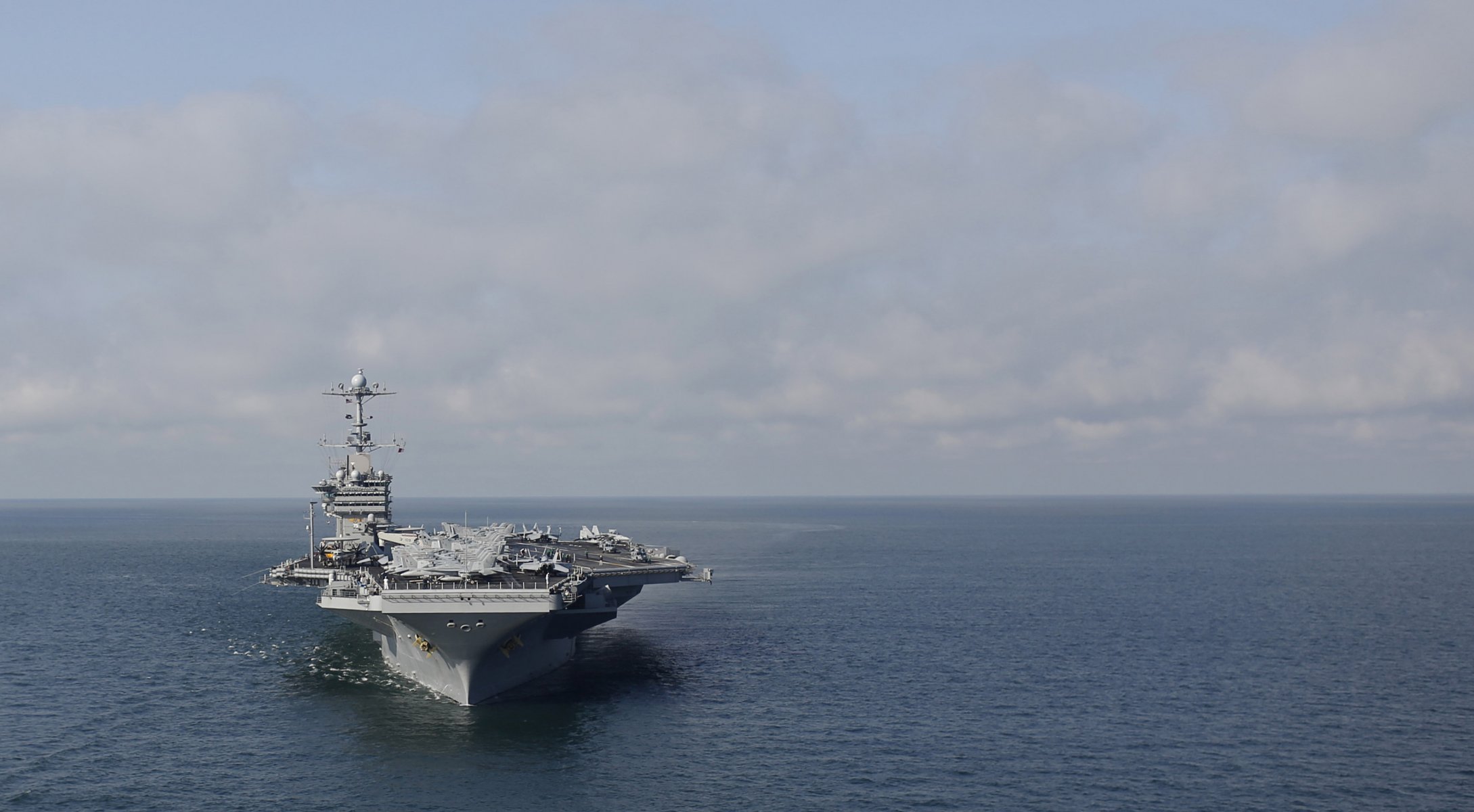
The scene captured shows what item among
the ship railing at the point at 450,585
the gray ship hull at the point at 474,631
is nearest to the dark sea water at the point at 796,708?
the gray ship hull at the point at 474,631

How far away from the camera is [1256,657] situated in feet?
181

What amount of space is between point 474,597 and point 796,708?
13.9 m

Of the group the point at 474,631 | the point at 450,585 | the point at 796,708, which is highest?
the point at 450,585

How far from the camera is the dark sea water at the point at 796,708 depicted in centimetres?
3384

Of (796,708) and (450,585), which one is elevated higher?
(450,585)

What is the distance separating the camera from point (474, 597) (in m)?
41.7

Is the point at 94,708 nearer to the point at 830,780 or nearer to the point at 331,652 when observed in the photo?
the point at 331,652

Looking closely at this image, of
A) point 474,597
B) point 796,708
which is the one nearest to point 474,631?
point 474,597

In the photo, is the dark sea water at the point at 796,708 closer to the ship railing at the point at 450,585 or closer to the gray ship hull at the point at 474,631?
the gray ship hull at the point at 474,631

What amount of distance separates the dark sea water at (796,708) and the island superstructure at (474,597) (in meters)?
1.67

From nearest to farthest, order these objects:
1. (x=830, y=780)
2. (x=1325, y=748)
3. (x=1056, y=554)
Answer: (x=830, y=780) → (x=1325, y=748) → (x=1056, y=554)

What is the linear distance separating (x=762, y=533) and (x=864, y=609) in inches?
4279

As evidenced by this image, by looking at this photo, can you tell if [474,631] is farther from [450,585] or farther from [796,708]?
[796,708]

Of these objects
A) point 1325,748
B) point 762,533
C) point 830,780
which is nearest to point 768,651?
point 830,780
